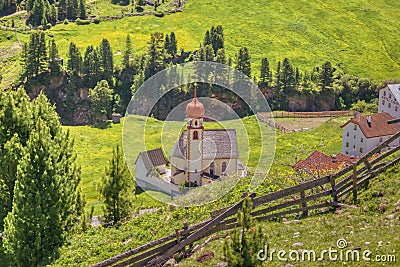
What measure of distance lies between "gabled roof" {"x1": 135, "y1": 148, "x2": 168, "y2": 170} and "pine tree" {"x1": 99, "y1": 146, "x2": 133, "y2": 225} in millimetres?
28219

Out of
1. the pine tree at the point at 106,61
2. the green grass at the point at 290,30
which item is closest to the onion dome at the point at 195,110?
the pine tree at the point at 106,61

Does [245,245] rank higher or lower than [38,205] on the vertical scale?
higher

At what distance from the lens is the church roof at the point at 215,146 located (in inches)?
2351

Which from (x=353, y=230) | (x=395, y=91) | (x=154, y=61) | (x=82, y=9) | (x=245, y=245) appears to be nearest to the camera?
(x=245, y=245)

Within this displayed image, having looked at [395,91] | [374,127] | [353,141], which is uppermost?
[395,91]

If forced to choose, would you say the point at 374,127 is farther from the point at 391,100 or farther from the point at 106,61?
the point at 106,61

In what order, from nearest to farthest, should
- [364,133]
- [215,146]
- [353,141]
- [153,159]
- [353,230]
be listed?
[353,230]
[215,146]
[153,159]
[364,133]
[353,141]

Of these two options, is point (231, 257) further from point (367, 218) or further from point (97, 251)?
point (97, 251)

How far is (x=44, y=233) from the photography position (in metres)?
33.1

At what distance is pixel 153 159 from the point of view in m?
67.6

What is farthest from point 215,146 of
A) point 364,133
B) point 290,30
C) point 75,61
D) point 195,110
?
point 290,30

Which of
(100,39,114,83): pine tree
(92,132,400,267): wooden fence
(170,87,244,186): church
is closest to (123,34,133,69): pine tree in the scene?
(100,39,114,83): pine tree

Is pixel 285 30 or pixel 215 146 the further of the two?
pixel 285 30

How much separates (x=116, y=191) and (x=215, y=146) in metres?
27.4
